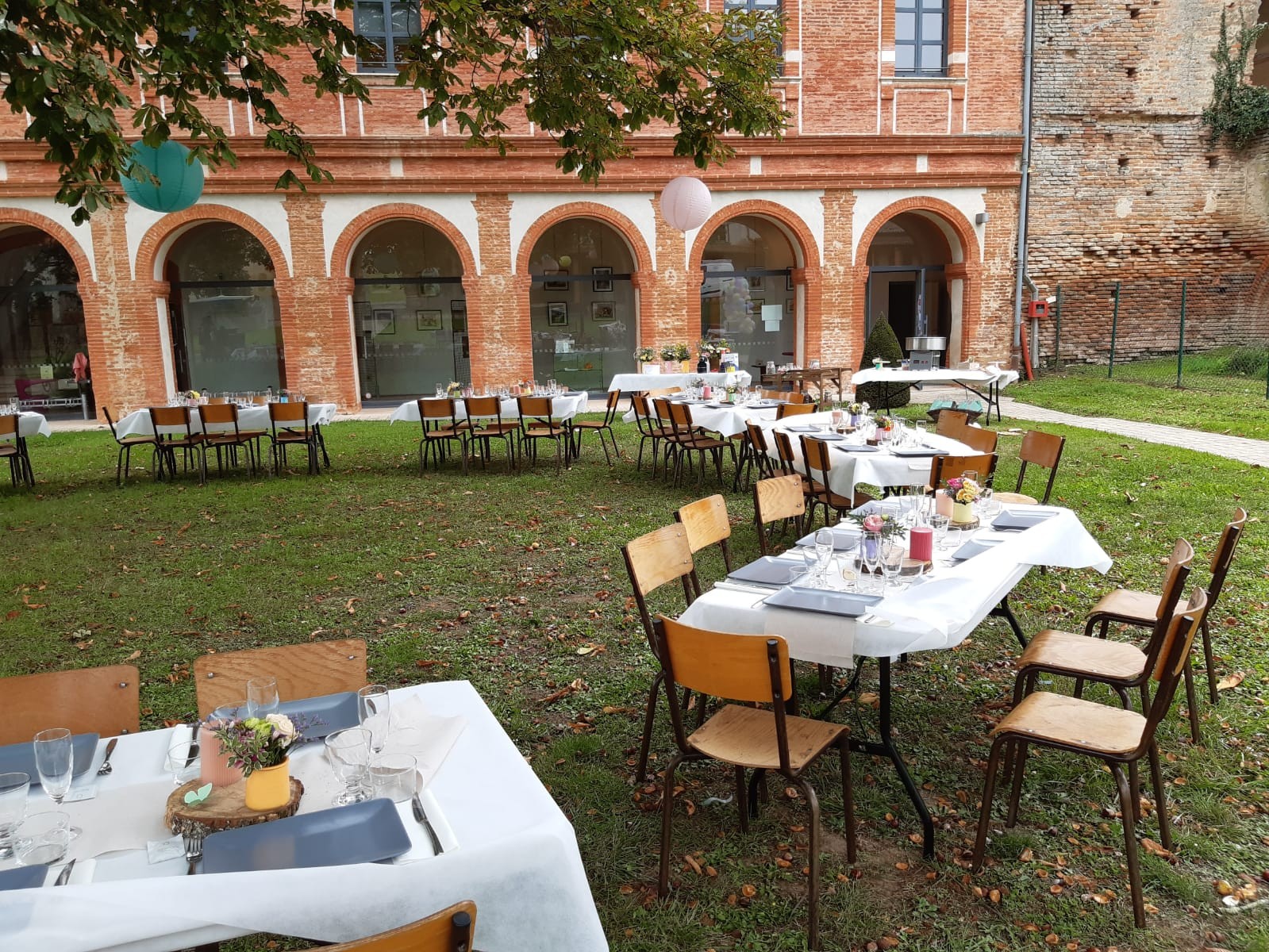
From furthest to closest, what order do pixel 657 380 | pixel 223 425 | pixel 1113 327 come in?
pixel 1113 327 < pixel 657 380 < pixel 223 425

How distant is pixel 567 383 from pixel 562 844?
1634 centimetres

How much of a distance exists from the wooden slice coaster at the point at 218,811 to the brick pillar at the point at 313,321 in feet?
48.1

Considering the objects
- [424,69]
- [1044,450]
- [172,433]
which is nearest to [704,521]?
[1044,450]

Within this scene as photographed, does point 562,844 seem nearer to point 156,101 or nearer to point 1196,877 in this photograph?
point 1196,877

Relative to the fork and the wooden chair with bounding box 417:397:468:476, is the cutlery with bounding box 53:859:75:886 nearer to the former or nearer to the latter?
the fork

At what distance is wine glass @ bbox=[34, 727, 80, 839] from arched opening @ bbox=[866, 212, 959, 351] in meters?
18.0

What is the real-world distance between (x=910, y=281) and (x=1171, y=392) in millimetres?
6237

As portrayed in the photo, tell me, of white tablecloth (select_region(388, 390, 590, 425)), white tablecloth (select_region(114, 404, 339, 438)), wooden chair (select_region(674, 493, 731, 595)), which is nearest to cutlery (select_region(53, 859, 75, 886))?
wooden chair (select_region(674, 493, 731, 595))

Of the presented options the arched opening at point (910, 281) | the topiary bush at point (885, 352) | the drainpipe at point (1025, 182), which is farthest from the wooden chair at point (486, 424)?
the drainpipe at point (1025, 182)

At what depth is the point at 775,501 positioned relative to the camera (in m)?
4.76

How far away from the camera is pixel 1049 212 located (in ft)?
56.7

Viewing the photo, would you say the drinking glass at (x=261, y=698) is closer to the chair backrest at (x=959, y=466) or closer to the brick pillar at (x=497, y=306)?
the chair backrest at (x=959, y=466)

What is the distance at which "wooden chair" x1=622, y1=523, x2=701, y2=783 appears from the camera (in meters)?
3.41

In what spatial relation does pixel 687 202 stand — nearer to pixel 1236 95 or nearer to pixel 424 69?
pixel 424 69
